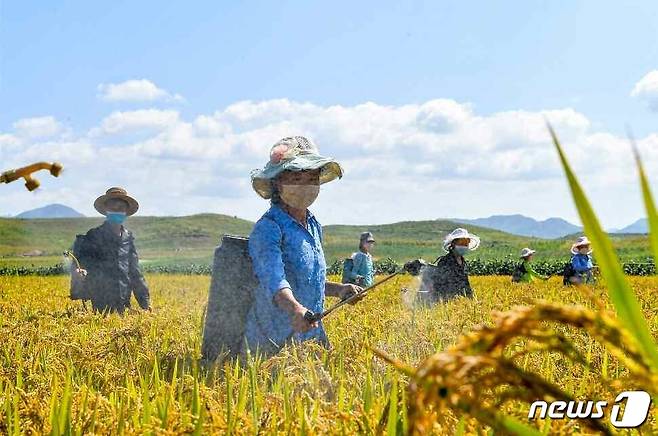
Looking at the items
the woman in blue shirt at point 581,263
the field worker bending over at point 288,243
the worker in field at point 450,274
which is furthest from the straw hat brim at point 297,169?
the woman in blue shirt at point 581,263

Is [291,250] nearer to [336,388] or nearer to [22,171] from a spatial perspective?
[336,388]

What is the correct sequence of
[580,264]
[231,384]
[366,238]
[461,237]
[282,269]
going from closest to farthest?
[231,384]
[282,269]
[461,237]
[366,238]
[580,264]

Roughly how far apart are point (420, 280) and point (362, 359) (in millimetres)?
10990

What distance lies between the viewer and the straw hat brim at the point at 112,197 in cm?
1102

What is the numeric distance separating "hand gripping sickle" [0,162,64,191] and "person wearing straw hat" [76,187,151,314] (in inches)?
391

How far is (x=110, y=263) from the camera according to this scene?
35.5 feet

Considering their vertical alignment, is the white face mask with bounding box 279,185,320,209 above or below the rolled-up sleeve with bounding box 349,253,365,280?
above

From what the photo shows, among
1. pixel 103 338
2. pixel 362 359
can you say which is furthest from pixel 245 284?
pixel 362 359

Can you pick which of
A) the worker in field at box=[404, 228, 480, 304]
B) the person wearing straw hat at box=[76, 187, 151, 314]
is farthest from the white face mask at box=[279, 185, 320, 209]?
the worker in field at box=[404, 228, 480, 304]

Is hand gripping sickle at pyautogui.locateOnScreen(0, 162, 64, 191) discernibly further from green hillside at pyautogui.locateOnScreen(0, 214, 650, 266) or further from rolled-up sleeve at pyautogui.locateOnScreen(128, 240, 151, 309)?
green hillside at pyautogui.locateOnScreen(0, 214, 650, 266)

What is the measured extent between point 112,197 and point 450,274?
577cm

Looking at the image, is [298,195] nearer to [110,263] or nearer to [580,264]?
[110,263]

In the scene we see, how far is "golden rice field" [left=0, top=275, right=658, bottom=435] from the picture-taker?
77.7 inches

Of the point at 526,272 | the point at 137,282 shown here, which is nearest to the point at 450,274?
the point at 137,282
